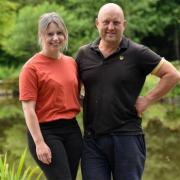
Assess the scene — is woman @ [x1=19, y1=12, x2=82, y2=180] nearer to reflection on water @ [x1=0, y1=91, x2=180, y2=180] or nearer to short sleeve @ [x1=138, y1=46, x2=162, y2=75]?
short sleeve @ [x1=138, y1=46, x2=162, y2=75]

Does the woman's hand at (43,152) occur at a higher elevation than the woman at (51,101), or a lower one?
lower

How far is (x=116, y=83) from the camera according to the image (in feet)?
14.1

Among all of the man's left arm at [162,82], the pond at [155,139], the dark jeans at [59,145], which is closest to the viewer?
the dark jeans at [59,145]

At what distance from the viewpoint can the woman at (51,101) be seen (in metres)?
4.15

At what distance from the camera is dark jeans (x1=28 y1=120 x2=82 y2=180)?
13.9 ft

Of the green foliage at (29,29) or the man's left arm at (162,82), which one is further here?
the green foliage at (29,29)

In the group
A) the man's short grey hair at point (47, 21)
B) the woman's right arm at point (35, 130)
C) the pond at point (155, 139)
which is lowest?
the pond at point (155, 139)

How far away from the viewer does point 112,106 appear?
4.34 meters

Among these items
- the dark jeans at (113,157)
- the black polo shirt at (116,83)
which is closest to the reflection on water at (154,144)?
the dark jeans at (113,157)

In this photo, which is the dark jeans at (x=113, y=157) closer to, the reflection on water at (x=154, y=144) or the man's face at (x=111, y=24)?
the man's face at (x=111, y=24)

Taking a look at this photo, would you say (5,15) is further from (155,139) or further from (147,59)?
(147,59)

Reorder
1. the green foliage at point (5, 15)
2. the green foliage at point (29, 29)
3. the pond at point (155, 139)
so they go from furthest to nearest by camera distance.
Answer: the green foliage at point (29, 29), the green foliage at point (5, 15), the pond at point (155, 139)

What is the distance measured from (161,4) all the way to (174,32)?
6.86 ft

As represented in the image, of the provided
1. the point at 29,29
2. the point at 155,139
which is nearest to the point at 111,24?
the point at 155,139
